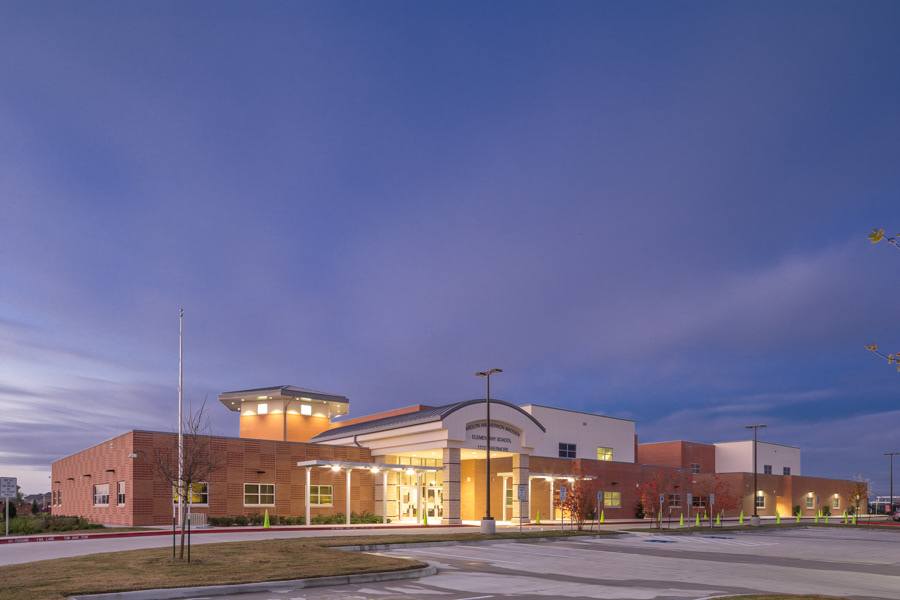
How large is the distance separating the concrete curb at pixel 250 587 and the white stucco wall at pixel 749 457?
7280 centimetres

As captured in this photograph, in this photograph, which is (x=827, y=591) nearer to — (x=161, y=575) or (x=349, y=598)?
(x=349, y=598)

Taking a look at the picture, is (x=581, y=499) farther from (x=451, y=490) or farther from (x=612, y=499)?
(x=612, y=499)

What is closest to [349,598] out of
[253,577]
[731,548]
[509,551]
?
[253,577]

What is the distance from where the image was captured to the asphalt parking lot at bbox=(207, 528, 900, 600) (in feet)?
50.3

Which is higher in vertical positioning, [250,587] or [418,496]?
[250,587]

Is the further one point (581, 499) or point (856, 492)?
point (856, 492)

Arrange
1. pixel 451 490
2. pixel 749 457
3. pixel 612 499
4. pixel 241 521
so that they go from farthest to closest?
1. pixel 749 457
2. pixel 612 499
3. pixel 451 490
4. pixel 241 521

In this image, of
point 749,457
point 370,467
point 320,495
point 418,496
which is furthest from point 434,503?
point 749,457

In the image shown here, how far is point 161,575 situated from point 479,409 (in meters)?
30.1

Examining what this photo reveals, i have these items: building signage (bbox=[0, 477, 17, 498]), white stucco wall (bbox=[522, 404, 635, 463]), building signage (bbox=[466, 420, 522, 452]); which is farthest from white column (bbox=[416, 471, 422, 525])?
building signage (bbox=[0, 477, 17, 498])

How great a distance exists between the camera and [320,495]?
43.9m

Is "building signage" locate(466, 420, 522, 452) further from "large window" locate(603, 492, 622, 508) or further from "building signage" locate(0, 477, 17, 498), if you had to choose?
"building signage" locate(0, 477, 17, 498)

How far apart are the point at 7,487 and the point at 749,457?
7305 centimetres

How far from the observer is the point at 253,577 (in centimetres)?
1612
